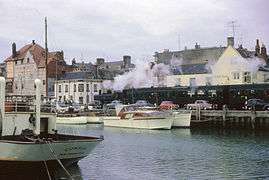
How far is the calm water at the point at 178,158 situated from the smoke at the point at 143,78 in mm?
46543

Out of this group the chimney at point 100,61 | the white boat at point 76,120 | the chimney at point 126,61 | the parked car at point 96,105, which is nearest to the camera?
the white boat at point 76,120

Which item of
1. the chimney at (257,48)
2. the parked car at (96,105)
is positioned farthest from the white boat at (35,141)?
the chimney at (257,48)

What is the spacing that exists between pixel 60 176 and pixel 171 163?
7.79 metres

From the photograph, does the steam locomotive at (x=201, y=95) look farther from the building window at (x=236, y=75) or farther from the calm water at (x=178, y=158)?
the calm water at (x=178, y=158)

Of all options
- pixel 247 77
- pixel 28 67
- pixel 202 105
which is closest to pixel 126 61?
pixel 28 67

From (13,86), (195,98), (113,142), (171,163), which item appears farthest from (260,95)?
(13,86)

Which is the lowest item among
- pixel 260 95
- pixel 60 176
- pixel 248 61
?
pixel 60 176

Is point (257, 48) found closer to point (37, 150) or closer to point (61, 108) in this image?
point (61, 108)

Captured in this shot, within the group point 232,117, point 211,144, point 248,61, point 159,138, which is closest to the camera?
point 211,144

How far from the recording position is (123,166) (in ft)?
93.9

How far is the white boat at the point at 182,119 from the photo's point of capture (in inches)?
2275

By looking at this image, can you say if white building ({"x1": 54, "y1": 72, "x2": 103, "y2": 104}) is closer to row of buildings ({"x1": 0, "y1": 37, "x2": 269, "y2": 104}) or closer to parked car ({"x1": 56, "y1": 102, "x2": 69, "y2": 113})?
row of buildings ({"x1": 0, "y1": 37, "x2": 269, "y2": 104})

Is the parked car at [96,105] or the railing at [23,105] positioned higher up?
the railing at [23,105]

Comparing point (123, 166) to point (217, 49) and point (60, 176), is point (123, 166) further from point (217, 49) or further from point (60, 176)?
point (217, 49)
